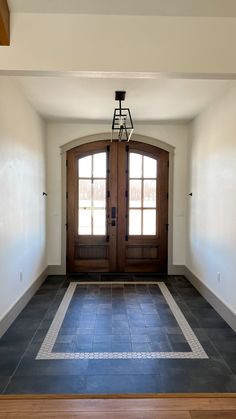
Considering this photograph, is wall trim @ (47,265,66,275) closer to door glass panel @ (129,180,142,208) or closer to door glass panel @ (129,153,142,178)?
door glass panel @ (129,180,142,208)

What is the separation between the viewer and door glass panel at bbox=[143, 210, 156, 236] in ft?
21.0

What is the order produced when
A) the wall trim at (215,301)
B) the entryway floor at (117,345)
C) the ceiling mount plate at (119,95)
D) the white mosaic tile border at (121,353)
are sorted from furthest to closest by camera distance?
A: the ceiling mount plate at (119,95), the wall trim at (215,301), the white mosaic tile border at (121,353), the entryway floor at (117,345)

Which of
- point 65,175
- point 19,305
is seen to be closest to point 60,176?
point 65,175

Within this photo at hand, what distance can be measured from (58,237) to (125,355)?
3.42 metres

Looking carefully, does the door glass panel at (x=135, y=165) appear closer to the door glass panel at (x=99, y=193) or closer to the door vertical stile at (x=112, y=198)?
the door vertical stile at (x=112, y=198)

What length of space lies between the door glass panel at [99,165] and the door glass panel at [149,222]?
107 centimetres

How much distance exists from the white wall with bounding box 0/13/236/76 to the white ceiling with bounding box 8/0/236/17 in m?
0.04

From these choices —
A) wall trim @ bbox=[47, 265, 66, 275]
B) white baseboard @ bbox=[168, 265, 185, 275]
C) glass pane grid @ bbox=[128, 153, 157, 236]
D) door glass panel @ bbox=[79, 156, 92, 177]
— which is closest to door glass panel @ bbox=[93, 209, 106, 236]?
glass pane grid @ bbox=[128, 153, 157, 236]

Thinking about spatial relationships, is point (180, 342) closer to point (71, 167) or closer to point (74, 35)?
point (74, 35)

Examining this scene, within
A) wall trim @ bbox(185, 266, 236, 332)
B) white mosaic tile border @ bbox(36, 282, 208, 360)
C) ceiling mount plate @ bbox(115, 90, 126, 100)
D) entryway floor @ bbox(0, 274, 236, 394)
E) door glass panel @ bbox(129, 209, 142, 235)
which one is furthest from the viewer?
door glass panel @ bbox(129, 209, 142, 235)

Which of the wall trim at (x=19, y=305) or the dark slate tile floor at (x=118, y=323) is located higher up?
the wall trim at (x=19, y=305)

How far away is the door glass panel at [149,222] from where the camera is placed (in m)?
6.39

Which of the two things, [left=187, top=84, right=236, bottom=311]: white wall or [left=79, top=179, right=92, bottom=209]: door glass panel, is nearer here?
[left=187, top=84, right=236, bottom=311]: white wall

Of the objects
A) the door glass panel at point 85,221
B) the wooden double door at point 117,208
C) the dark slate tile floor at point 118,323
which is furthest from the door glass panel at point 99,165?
the dark slate tile floor at point 118,323
